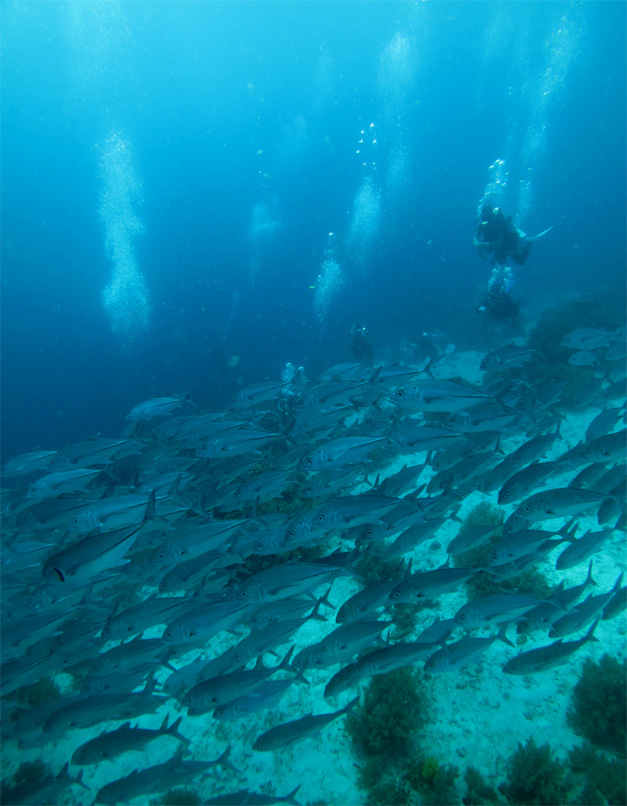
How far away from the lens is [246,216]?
244ft

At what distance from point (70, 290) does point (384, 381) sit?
281 ft

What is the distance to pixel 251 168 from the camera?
60719mm

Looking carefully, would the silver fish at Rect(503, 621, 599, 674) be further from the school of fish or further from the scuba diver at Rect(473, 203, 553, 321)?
the scuba diver at Rect(473, 203, 553, 321)

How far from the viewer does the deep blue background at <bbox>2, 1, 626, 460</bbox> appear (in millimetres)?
37469

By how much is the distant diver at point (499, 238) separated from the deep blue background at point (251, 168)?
5.92m

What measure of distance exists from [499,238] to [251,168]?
58.5 meters

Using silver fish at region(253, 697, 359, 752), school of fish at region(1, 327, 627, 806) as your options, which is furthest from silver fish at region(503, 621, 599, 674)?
silver fish at region(253, 697, 359, 752)

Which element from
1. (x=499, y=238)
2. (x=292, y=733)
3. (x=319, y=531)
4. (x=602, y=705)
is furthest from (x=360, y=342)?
(x=292, y=733)

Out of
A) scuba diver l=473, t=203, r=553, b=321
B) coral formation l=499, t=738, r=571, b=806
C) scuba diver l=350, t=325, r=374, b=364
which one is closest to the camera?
coral formation l=499, t=738, r=571, b=806

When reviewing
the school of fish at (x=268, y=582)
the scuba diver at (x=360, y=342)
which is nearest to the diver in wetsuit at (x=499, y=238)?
the scuba diver at (x=360, y=342)

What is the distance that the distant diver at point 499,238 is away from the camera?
14.6 m

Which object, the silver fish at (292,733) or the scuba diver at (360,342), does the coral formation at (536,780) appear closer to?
the silver fish at (292,733)

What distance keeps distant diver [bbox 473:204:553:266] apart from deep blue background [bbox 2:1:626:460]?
19.4 feet

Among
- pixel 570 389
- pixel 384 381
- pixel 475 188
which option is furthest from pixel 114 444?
pixel 475 188
